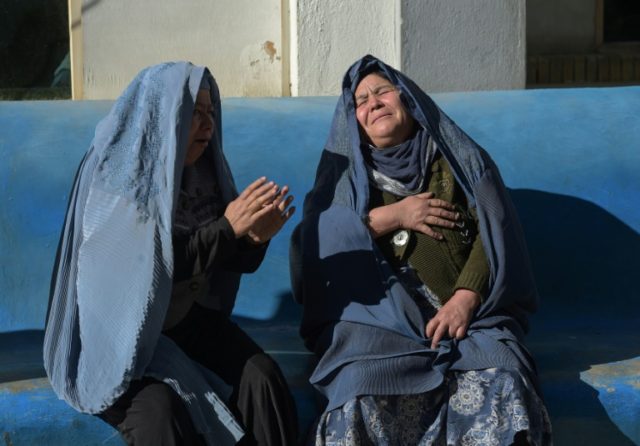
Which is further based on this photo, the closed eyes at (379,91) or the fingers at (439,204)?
the closed eyes at (379,91)

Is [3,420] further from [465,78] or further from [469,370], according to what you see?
[465,78]

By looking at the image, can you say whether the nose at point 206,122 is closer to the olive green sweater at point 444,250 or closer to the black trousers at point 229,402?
the black trousers at point 229,402

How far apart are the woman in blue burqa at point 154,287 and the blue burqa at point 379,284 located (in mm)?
308

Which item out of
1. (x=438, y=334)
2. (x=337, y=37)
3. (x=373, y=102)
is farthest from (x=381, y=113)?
(x=337, y=37)

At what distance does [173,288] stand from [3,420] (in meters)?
0.66

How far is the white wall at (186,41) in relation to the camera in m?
5.84

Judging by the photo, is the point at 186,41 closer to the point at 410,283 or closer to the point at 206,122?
the point at 206,122

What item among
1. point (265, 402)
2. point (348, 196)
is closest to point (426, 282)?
point (348, 196)

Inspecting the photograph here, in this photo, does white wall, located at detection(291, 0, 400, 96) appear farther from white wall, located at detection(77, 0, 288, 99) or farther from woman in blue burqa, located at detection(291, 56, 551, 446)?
woman in blue burqa, located at detection(291, 56, 551, 446)

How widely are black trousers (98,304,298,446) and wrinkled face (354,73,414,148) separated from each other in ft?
2.77

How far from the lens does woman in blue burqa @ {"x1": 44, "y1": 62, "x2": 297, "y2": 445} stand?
3680mm

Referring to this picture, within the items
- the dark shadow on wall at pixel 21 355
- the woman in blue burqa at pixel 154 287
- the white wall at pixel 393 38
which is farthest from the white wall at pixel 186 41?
the woman in blue burqa at pixel 154 287

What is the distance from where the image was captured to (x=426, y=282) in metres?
4.29

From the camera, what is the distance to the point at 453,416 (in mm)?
3939
